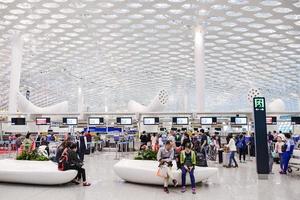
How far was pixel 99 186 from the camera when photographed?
9.56 m

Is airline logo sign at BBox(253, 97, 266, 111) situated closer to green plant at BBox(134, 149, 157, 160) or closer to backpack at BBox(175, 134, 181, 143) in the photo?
green plant at BBox(134, 149, 157, 160)

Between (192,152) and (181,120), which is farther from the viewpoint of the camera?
(181,120)

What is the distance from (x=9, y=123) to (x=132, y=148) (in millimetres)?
9770

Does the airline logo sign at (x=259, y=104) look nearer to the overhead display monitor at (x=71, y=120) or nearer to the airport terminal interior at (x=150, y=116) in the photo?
the airport terminal interior at (x=150, y=116)

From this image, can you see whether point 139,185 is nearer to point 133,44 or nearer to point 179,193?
point 179,193

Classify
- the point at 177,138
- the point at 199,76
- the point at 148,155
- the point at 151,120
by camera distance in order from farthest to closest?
the point at 199,76
the point at 151,120
the point at 177,138
the point at 148,155

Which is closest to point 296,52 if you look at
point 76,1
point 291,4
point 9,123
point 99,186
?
point 291,4

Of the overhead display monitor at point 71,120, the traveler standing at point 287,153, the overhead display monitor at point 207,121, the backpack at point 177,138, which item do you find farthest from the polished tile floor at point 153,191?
the overhead display monitor at point 71,120

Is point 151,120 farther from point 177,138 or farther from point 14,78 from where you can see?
→ point 14,78

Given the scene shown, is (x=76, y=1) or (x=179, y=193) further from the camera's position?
(x=76, y=1)

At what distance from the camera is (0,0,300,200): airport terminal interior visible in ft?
30.5

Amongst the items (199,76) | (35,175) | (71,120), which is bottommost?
(35,175)

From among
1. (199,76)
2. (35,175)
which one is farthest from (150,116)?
(35,175)

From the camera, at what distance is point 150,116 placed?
2286 cm
